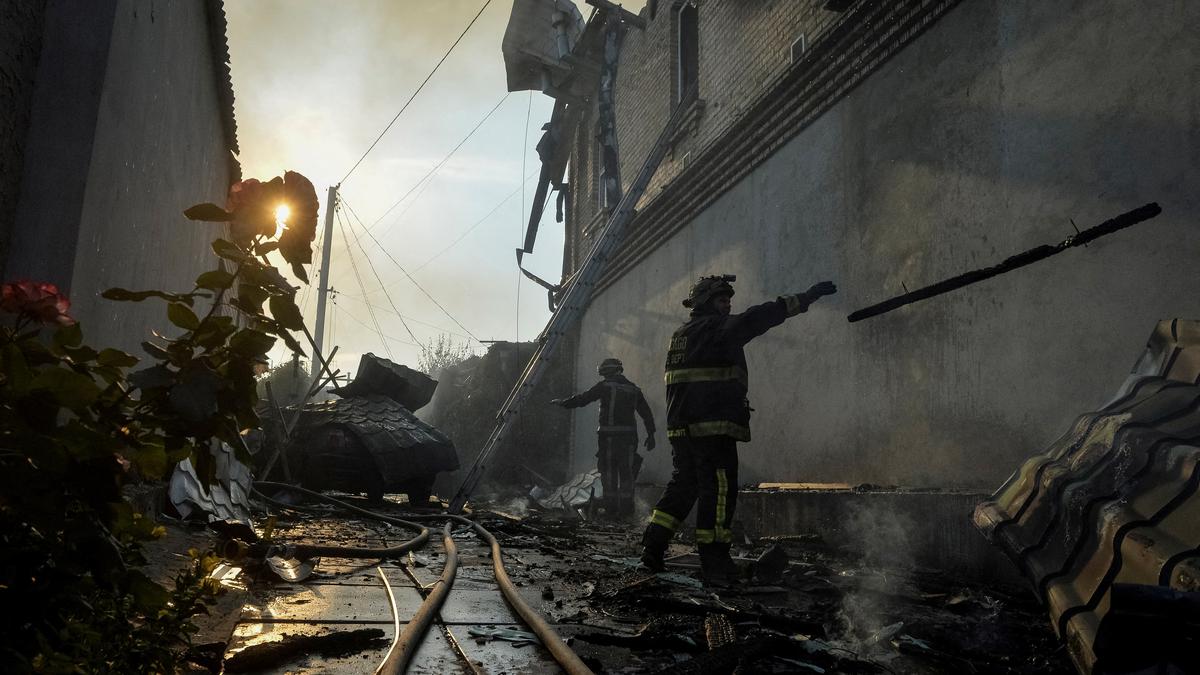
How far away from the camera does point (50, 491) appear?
128cm

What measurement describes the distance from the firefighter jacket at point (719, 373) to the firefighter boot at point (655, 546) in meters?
0.64

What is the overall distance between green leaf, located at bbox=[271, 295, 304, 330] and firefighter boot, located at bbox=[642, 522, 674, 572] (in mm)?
3240

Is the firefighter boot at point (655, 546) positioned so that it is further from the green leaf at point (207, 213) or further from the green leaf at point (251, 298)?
the green leaf at point (207, 213)

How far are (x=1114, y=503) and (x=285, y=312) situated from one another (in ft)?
8.00

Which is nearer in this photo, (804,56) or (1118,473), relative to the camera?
(1118,473)

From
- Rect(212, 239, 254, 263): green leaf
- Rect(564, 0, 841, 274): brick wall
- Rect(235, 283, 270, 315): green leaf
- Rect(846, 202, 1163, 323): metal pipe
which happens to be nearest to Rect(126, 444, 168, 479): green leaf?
Rect(235, 283, 270, 315): green leaf

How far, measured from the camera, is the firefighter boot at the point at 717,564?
420cm

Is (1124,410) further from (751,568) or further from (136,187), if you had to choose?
(136,187)

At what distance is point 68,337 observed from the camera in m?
1.41

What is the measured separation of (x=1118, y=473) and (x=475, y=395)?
1324 centimetres

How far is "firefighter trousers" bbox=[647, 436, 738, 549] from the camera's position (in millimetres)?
4367

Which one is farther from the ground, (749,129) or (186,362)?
(749,129)

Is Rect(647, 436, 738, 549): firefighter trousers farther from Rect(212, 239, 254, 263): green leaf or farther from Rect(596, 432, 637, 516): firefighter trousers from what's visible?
Rect(596, 432, 637, 516): firefighter trousers

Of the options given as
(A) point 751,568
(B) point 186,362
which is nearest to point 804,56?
(A) point 751,568
